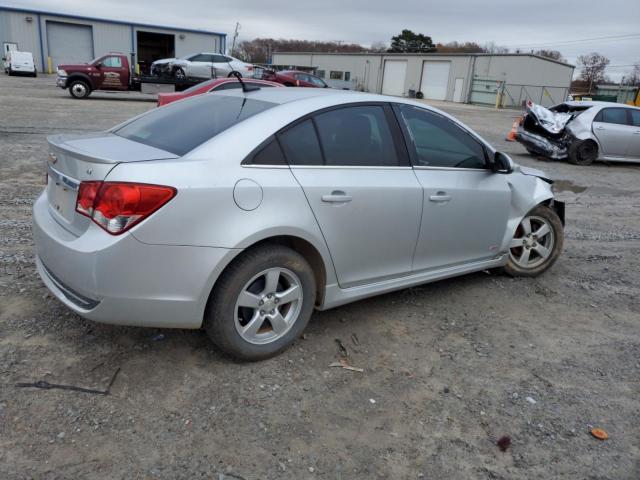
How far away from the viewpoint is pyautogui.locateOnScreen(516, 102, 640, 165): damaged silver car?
1296cm

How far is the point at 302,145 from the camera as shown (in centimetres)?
334

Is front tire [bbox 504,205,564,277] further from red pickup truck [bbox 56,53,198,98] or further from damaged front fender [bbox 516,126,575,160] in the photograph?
red pickup truck [bbox 56,53,198,98]

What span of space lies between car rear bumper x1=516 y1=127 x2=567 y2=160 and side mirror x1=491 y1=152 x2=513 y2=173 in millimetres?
9790

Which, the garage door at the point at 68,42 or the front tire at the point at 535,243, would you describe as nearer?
the front tire at the point at 535,243

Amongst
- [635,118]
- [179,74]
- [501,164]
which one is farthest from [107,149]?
[179,74]

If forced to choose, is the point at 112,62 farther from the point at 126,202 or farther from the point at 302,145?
the point at 126,202

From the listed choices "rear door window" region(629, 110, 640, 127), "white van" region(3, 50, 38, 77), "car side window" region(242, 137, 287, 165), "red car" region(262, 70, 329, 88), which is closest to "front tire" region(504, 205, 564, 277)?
"car side window" region(242, 137, 287, 165)

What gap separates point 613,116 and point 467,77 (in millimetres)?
35685

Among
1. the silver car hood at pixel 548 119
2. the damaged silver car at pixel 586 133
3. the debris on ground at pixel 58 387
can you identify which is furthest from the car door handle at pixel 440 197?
the silver car hood at pixel 548 119

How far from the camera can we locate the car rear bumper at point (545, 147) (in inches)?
516

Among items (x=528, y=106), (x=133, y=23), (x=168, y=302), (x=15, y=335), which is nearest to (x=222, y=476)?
(x=168, y=302)

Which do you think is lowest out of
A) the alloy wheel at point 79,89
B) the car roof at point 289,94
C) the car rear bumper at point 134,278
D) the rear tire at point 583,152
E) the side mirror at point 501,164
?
the alloy wheel at point 79,89

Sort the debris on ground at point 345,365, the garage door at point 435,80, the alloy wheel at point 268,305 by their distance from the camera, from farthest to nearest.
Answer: the garage door at point 435,80, the debris on ground at point 345,365, the alloy wheel at point 268,305

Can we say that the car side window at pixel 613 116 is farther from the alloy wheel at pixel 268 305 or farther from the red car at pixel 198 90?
the alloy wheel at pixel 268 305
